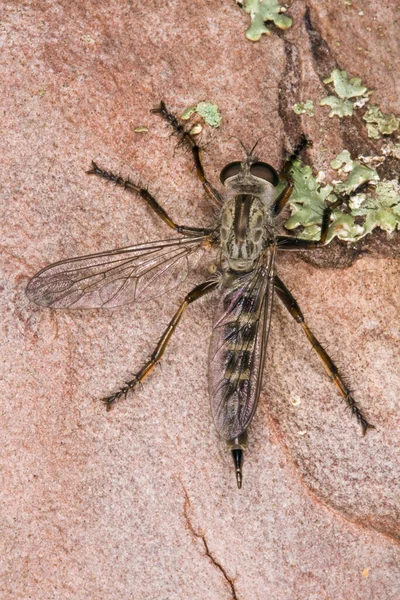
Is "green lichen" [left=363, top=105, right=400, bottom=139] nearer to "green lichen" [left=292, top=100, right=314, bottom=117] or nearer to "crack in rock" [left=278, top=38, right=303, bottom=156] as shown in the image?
"green lichen" [left=292, top=100, right=314, bottom=117]

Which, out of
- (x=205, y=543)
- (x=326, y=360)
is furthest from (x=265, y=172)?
(x=205, y=543)

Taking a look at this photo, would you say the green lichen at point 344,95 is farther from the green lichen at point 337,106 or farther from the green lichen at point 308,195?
the green lichen at point 308,195

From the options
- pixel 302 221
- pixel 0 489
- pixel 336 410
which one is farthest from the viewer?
pixel 302 221

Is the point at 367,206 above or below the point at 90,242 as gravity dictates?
above

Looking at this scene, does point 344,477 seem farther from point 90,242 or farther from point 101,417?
point 90,242

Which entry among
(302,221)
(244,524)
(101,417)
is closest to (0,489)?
(101,417)

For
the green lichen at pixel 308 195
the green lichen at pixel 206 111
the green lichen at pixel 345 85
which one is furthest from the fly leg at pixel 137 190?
the green lichen at pixel 345 85

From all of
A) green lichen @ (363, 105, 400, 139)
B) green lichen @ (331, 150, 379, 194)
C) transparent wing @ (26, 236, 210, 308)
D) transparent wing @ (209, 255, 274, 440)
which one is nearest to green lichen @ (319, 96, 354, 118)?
green lichen @ (363, 105, 400, 139)
